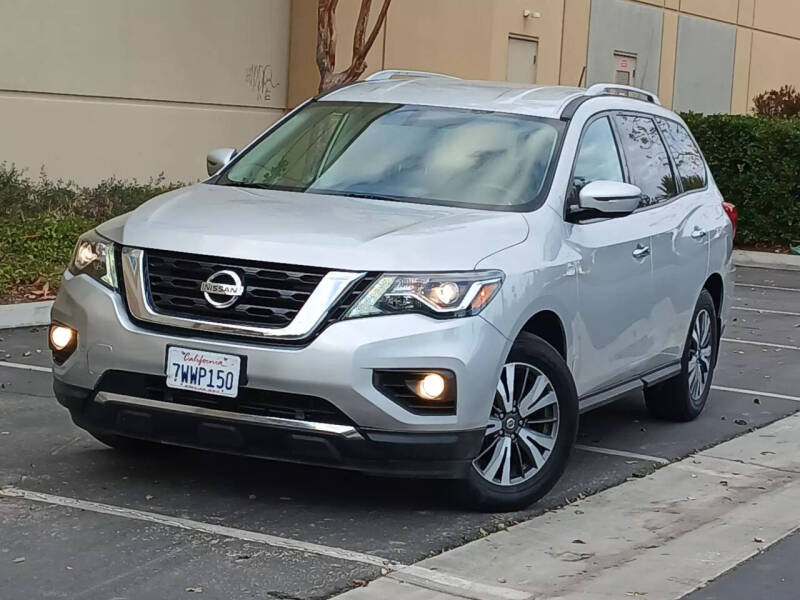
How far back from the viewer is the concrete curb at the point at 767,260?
1916 centimetres

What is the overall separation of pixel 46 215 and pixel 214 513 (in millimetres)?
8350

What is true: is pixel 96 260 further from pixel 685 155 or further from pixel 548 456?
pixel 685 155

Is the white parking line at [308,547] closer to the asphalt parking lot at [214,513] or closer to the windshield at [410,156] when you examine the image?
the asphalt parking lot at [214,513]

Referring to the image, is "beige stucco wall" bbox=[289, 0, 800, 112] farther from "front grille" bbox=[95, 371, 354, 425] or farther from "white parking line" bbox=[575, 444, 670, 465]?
"front grille" bbox=[95, 371, 354, 425]

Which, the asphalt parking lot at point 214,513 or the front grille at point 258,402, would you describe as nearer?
the asphalt parking lot at point 214,513

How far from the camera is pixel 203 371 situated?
18.4 feet

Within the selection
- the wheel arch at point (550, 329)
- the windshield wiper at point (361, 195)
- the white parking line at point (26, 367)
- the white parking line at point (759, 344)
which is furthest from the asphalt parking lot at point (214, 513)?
the white parking line at point (759, 344)

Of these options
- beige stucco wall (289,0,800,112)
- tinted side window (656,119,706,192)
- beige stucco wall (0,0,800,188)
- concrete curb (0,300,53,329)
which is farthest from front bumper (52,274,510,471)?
beige stucco wall (289,0,800,112)

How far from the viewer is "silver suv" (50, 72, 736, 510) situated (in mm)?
5570

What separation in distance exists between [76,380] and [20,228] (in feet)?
23.7

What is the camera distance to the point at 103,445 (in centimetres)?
696

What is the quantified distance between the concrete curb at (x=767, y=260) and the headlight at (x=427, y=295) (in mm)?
14092

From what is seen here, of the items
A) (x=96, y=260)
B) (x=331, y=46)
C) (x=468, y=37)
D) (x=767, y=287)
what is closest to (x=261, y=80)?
(x=331, y=46)

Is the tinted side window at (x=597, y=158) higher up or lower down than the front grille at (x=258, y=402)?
higher up
